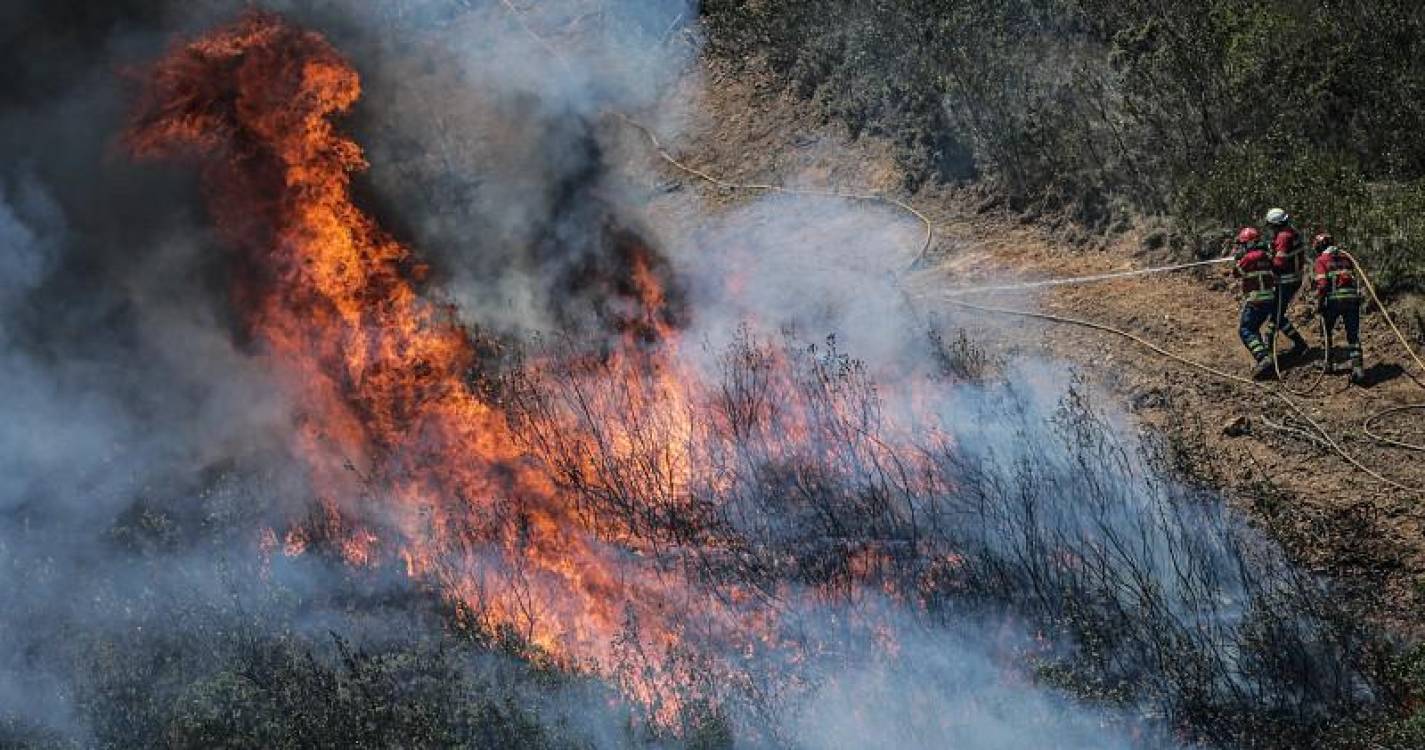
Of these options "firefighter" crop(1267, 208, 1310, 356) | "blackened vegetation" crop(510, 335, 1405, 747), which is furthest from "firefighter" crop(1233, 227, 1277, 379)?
"blackened vegetation" crop(510, 335, 1405, 747)

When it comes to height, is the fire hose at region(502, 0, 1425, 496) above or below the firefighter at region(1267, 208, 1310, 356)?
below

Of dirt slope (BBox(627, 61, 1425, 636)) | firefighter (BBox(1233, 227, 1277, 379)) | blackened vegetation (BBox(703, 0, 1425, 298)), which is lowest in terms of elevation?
dirt slope (BBox(627, 61, 1425, 636))

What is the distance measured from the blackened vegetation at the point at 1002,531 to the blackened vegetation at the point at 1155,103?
3.46m

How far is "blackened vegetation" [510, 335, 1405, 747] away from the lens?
27.2ft

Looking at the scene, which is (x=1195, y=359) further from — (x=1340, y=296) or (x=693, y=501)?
(x=693, y=501)

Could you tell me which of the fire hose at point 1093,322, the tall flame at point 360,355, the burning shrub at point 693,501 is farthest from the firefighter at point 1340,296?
the tall flame at point 360,355

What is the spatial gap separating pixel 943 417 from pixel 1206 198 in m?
4.31

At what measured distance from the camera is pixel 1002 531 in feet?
32.7

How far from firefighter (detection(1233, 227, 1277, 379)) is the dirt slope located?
24cm

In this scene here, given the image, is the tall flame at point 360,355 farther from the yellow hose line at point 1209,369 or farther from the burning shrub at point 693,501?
the yellow hose line at point 1209,369

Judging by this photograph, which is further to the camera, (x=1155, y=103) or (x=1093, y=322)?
(x=1155, y=103)

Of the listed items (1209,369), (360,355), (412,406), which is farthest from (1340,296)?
(360,355)

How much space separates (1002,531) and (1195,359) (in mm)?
3039

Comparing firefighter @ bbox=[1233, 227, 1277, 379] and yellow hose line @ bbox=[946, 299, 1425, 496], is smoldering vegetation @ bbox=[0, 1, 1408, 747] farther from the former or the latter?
firefighter @ bbox=[1233, 227, 1277, 379]
